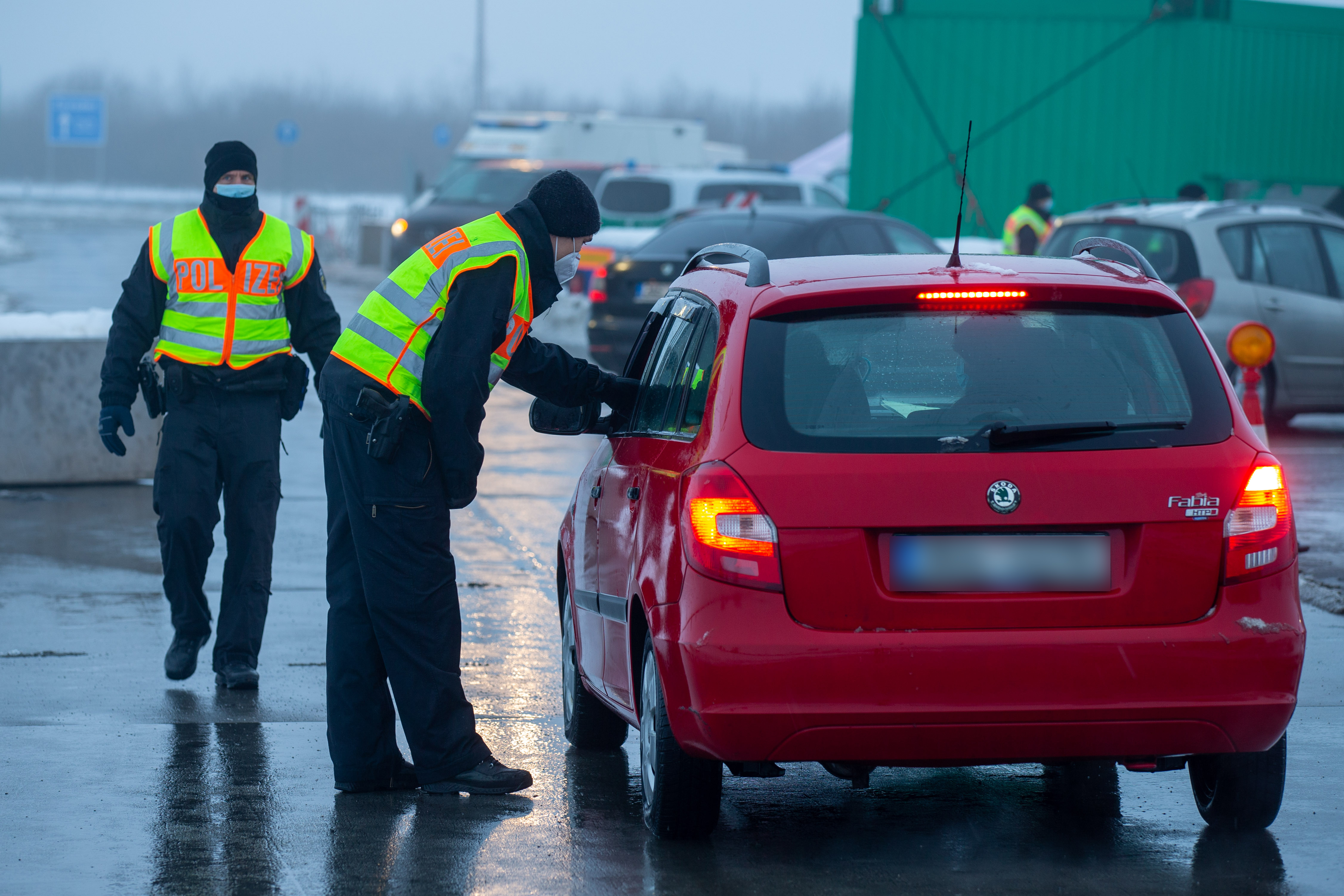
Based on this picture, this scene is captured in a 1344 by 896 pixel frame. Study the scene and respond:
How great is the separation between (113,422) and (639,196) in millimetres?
14868

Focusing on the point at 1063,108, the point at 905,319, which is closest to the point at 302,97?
the point at 1063,108

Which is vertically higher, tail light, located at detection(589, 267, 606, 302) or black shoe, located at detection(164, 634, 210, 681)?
tail light, located at detection(589, 267, 606, 302)

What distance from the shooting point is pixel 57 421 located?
1082 cm

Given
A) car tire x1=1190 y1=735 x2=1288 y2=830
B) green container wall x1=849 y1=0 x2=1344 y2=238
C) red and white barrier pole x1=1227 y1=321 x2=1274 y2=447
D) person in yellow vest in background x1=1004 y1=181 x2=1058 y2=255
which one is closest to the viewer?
car tire x1=1190 y1=735 x2=1288 y2=830

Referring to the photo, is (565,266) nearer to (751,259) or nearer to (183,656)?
(751,259)

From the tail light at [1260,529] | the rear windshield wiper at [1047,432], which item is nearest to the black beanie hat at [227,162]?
the rear windshield wiper at [1047,432]

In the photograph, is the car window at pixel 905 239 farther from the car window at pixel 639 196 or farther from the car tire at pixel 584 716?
the car tire at pixel 584 716

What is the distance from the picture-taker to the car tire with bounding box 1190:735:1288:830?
15.0 feet

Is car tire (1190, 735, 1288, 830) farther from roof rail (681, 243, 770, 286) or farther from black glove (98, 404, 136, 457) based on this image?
black glove (98, 404, 136, 457)

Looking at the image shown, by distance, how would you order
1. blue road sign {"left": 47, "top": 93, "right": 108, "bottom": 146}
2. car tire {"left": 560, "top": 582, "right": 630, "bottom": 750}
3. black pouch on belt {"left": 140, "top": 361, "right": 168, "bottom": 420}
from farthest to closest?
1. blue road sign {"left": 47, "top": 93, "right": 108, "bottom": 146}
2. black pouch on belt {"left": 140, "top": 361, "right": 168, "bottom": 420}
3. car tire {"left": 560, "top": 582, "right": 630, "bottom": 750}

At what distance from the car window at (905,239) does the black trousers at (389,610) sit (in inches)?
383

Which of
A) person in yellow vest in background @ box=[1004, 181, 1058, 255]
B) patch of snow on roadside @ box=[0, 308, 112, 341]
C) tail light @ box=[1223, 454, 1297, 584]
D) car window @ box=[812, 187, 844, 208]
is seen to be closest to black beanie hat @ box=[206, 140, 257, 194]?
tail light @ box=[1223, 454, 1297, 584]

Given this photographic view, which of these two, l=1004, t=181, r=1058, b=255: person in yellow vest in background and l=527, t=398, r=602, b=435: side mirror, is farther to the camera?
l=1004, t=181, r=1058, b=255: person in yellow vest in background

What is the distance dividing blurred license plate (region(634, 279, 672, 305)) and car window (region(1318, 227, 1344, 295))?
193 inches
